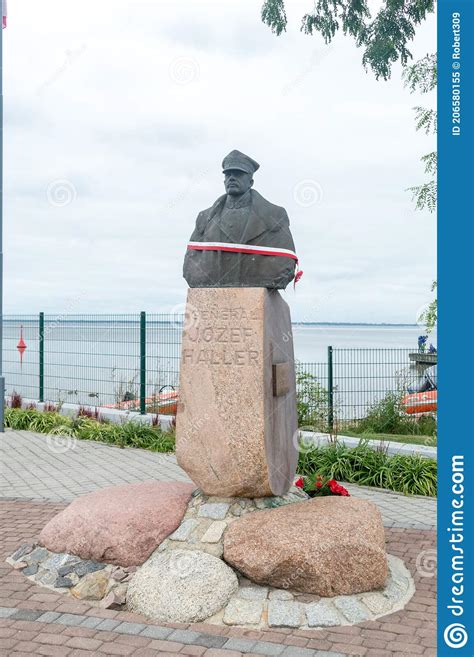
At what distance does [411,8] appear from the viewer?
1252 cm

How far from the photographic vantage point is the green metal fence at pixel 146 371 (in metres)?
12.1

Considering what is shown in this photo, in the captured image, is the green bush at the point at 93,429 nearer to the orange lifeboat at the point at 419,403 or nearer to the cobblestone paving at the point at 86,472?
the cobblestone paving at the point at 86,472

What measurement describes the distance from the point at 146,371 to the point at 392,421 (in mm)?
4692

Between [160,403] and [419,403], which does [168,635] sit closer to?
[160,403]

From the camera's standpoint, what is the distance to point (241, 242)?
18.6 feet

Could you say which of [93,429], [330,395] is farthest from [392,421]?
[93,429]

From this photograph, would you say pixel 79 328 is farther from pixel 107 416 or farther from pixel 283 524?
pixel 283 524

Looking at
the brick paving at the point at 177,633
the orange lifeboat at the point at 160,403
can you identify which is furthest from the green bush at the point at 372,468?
the orange lifeboat at the point at 160,403

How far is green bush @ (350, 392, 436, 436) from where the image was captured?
39.7ft

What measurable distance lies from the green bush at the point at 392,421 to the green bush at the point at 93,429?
3.44 metres

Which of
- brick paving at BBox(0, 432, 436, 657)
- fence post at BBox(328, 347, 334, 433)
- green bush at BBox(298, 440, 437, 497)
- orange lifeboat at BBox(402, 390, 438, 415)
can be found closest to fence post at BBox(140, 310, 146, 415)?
fence post at BBox(328, 347, 334, 433)

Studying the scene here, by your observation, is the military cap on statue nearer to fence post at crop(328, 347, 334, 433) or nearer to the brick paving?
the brick paving

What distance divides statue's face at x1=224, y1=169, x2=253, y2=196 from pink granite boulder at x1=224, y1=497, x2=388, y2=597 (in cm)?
272

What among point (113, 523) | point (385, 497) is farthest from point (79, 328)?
point (113, 523)
